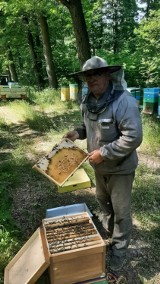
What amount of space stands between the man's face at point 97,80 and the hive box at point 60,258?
49.9 inches

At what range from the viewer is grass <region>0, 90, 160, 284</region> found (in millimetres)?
3104

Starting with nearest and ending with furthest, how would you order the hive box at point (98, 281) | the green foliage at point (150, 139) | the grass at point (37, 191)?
the hive box at point (98, 281) < the grass at point (37, 191) < the green foliage at point (150, 139)

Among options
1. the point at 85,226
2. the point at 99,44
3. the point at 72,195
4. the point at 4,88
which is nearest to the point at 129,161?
the point at 85,226

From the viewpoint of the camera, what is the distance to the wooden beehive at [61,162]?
285 centimetres

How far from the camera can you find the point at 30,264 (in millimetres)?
2420

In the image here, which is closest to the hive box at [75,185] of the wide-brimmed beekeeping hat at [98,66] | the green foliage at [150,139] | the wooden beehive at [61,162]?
the wooden beehive at [61,162]

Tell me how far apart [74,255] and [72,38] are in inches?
797

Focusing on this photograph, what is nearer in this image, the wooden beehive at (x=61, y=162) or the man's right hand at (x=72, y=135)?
the wooden beehive at (x=61, y=162)

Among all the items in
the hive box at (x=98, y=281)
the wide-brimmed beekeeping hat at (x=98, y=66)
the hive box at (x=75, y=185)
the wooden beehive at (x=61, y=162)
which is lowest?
the hive box at (x=98, y=281)

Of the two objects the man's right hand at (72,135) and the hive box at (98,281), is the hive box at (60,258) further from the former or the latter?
the man's right hand at (72,135)

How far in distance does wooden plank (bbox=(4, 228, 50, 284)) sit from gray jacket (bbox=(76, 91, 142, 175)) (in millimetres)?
870

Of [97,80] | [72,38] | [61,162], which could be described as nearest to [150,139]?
[61,162]

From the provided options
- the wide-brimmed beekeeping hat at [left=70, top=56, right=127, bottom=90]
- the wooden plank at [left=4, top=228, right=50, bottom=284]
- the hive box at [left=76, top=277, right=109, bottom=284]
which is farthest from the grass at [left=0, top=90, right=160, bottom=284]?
the wide-brimmed beekeeping hat at [left=70, top=56, right=127, bottom=90]

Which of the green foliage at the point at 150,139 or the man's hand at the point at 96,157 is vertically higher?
the man's hand at the point at 96,157
